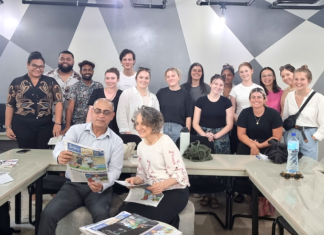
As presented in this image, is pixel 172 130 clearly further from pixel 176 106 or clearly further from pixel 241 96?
pixel 241 96

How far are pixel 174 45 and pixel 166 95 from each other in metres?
1.45

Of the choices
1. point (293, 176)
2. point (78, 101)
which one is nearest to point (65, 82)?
point (78, 101)

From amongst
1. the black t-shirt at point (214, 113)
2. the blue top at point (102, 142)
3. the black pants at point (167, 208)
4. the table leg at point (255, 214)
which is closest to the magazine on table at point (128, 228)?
the black pants at point (167, 208)

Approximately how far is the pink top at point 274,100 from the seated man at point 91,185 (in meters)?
2.31

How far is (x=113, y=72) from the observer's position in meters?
3.33

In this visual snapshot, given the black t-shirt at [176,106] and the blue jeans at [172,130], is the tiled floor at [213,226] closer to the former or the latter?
the blue jeans at [172,130]

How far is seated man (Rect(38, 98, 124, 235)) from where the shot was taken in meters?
1.84

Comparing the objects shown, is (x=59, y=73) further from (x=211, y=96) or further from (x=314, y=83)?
(x=314, y=83)

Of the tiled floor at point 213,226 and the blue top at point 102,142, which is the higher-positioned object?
the blue top at point 102,142

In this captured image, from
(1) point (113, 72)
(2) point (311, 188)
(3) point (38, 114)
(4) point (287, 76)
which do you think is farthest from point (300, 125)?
(3) point (38, 114)

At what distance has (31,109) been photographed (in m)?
3.08

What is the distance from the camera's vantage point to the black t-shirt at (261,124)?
2.93 metres

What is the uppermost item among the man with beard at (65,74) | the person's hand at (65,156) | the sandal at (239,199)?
the man with beard at (65,74)

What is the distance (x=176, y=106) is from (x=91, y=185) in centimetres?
163
